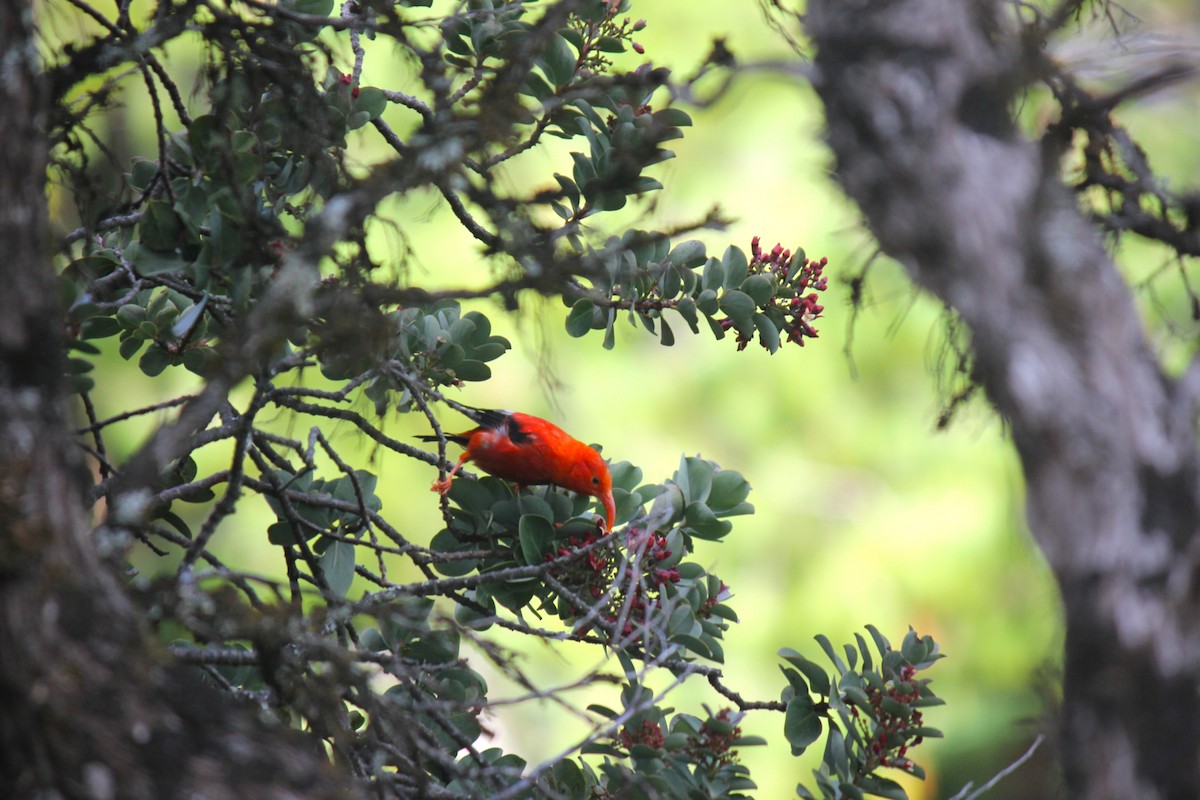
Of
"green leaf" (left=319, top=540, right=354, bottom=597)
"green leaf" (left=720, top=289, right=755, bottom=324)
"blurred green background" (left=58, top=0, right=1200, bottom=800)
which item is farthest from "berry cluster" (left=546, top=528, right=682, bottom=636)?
"blurred green background" (left=58, top=0, right=1200, bottom=800)

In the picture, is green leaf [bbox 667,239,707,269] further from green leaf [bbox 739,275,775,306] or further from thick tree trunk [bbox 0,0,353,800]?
thick tree trunk [bbox 0,0,353,800]

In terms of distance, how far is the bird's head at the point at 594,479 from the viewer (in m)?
2.62

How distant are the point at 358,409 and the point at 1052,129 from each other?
1.70m

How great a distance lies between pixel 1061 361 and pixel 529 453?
7.33ft

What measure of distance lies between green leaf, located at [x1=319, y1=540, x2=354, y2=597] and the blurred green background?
3.26 m

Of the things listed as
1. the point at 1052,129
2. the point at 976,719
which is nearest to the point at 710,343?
the point at 976,719

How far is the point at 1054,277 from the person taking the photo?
3.65ft

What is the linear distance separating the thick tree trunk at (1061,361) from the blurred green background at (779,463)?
4.33m

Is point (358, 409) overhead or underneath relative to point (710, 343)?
underneath

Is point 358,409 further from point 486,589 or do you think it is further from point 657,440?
point 657,440

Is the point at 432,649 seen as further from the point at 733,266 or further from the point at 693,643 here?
the point at 733,266

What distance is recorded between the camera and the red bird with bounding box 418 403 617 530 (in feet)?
9.50

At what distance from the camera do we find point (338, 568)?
221cm

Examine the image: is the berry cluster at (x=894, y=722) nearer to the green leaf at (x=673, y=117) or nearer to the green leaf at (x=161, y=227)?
the green leaf at (x=673, y=117)
